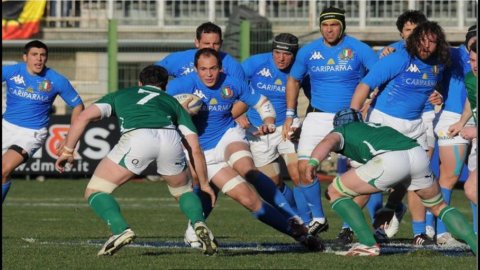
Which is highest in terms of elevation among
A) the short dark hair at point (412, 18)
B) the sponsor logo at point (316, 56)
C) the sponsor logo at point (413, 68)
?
the short dark hair at point (412, 18)

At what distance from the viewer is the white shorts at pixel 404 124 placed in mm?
13648

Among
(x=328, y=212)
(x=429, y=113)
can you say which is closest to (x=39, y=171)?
(x=328, y=212)

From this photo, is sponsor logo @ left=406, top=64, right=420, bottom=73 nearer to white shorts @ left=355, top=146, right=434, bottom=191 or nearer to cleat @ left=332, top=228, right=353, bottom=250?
cleat @ left=332, top=228, right=353, bottom=250

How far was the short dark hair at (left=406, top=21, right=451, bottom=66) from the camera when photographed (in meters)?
12.9

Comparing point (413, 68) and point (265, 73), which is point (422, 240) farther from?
point (265, 73)

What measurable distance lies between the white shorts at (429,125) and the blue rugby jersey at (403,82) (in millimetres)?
504

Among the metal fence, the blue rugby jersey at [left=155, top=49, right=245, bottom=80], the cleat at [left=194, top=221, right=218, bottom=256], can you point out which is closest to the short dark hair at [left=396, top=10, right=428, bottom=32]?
the blue rugby jersey at [left=155, top=49, right=245, bottom=80]

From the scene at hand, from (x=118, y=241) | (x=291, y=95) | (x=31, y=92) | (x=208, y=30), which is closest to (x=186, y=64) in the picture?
(x=208, y=30)

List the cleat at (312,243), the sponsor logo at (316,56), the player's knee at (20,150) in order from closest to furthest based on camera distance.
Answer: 1. the cleat at (312,243)
2. the sponsor logo at (316,56)
3. the player's knee at (20,150)

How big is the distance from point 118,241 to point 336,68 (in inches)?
158

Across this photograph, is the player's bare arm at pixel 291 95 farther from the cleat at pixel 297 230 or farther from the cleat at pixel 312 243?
the cleat at pixel 312 243

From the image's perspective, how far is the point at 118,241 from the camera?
10992 mm

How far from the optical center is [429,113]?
14414mm

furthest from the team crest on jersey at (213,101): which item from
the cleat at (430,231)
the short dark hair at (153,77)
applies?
the cleat at (430,231)
